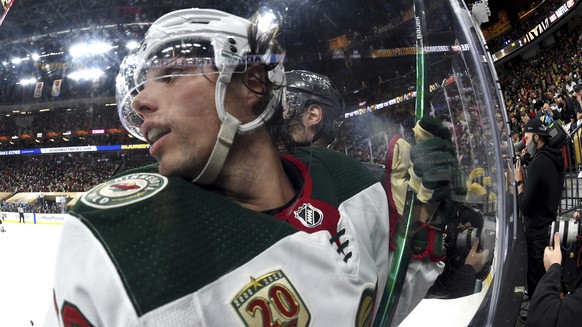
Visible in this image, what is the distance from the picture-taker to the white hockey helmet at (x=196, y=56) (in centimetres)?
41

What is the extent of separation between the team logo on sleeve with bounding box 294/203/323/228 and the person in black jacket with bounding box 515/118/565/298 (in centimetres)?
239

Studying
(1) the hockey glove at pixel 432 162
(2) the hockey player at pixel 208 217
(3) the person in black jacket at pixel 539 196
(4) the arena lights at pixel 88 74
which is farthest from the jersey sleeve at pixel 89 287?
(3) the person in black jacket at pixel 539 196

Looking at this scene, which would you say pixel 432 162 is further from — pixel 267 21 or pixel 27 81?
pixel 27 81

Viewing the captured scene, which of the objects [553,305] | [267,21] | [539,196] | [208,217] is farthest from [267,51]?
[539,196]

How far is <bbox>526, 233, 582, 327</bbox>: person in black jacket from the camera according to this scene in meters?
1.33

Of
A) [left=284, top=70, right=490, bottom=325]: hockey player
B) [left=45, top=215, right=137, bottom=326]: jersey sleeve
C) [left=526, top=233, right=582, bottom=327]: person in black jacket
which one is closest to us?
[left=45, top=215, right=137, bottom=326]: jersey sleeve

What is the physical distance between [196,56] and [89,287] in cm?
20

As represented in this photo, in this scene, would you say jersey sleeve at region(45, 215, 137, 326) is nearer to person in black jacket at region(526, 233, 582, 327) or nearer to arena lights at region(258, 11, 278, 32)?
arena lights at region(258, 11, 278, 32)

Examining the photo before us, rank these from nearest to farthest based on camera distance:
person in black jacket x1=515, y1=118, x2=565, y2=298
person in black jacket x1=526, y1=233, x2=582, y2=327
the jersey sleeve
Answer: the jersey sleeve
person in black jacket x1=526, y1=233, x2=582, y2=327
person in black jacket x1=515, y1=118, x2=565, y2=298

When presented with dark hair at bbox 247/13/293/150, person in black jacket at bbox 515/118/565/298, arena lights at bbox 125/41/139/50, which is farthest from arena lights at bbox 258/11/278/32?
person in black jacket at bbox 515/118/565/298

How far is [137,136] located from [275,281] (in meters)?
0.17

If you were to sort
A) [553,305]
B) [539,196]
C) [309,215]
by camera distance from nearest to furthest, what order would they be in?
[309,215] → [553,305] → [539,196]

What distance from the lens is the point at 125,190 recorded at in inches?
15.9

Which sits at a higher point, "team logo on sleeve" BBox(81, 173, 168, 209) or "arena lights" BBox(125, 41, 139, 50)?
"arena lights" BBox(125, 41, 139, 50)
